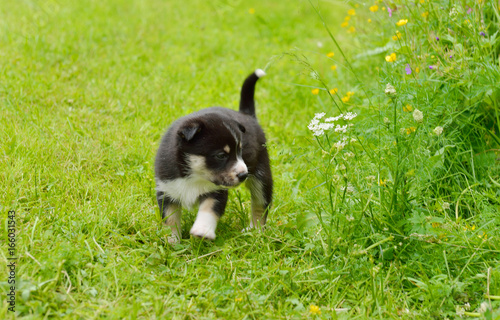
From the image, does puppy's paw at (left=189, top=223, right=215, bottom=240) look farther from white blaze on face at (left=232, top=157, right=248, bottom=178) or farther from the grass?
white blaze on face at (left=232, top=157, right=248, bottom=178)

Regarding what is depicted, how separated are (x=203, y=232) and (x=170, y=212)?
1.32ft

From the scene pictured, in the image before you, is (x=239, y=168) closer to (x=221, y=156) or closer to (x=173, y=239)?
(x=221, y=156)

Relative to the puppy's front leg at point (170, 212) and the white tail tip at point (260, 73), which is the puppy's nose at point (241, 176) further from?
the white tail tip at point (260, 73)

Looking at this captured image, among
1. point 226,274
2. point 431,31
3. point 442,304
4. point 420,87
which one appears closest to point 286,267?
point 226,274

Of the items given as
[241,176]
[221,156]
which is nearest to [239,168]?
[241,176]

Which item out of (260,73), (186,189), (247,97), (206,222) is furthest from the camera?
(247,97)

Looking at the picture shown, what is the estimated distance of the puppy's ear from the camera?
326cm

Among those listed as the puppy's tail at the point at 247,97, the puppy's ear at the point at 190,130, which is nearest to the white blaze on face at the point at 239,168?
the puppy's ear at the point at 190,130

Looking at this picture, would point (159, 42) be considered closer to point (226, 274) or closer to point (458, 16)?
point (458, 16)

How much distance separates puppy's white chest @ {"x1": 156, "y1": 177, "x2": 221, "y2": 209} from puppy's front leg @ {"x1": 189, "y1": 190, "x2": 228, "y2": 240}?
57 millimetres

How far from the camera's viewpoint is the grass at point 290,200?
8.89ft

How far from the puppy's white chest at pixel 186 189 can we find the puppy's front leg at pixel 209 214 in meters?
0.06

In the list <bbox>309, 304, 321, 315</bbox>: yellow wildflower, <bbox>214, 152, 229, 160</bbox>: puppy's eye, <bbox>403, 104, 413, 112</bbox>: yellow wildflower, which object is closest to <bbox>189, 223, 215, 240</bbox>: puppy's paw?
<bbox>214, 152, 229, 160</bbox>: puppy's eye

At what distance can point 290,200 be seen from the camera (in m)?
→ 3.94
